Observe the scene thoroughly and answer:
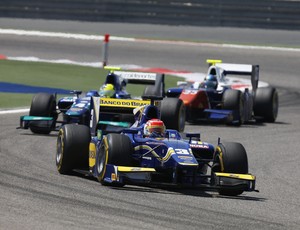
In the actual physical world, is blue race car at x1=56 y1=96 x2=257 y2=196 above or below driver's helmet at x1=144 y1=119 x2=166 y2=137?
below

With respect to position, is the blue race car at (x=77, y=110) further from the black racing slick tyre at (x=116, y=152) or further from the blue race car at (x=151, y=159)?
the black racing slick tyre at (x=116, y=152)

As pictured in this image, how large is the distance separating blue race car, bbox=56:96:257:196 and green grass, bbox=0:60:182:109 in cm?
1156

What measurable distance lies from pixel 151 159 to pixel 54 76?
18.0 m

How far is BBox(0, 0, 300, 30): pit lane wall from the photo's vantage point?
140 ft

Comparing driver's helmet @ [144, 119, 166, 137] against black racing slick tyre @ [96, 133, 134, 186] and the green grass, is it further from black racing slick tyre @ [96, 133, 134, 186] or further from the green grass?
the green grass

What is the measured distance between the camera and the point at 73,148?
45.3 feet

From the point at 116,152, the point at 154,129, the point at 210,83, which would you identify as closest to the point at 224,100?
the point at 210,83

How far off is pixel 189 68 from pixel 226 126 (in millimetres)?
12114

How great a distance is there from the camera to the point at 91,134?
15.4m

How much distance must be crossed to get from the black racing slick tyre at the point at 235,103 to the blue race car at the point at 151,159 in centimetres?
904

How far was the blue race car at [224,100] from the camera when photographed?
23.1m

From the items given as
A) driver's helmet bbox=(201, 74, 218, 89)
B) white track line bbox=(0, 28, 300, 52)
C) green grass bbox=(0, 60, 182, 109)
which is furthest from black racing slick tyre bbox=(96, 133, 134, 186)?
white track line bbox=(0, 28, 300, 52)

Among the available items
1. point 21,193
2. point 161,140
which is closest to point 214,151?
point 161,140

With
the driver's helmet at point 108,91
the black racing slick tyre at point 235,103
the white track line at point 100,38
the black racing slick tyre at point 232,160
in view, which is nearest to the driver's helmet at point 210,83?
the black racing slick tyre at point 235,103
